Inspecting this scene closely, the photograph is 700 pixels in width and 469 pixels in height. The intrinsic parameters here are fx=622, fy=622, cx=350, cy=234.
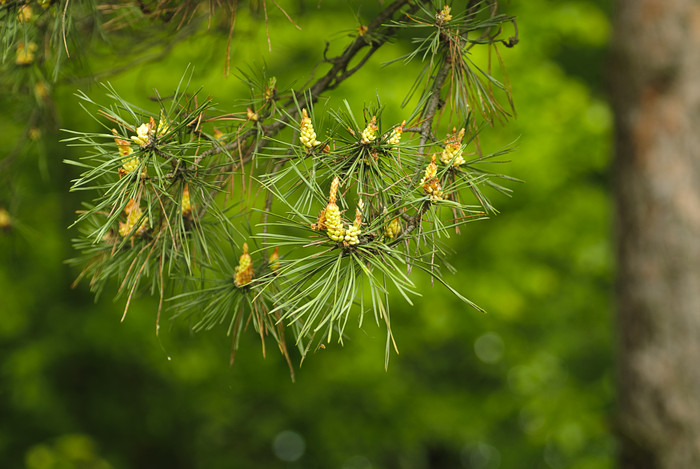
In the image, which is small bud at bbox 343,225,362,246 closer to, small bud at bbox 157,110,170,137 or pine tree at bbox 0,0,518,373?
pine tree at bbox 0,0,518,373

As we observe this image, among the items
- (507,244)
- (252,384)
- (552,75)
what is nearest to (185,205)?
(507,244)

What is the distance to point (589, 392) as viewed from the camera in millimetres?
3994

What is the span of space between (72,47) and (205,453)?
12.8 ft

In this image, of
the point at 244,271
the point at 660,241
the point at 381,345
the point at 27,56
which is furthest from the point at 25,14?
the point at 381,345

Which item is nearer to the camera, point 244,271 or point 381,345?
point 244,271

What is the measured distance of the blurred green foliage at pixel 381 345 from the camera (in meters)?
3.58

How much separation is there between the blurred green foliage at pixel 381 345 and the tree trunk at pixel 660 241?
1.12 m

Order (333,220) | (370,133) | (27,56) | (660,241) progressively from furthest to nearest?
(660,241)
(27,56)
(370,133)
(333,220)

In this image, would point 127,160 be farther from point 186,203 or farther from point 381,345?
point 381,345

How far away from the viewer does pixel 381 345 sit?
4.01 meters

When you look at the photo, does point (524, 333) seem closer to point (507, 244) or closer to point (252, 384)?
point (507, 244)

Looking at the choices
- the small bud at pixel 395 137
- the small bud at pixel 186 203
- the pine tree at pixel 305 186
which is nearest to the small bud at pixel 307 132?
the pine tree at pixel 305 186

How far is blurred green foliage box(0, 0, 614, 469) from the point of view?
3.58 metres

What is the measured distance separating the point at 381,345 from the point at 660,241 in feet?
7.05
